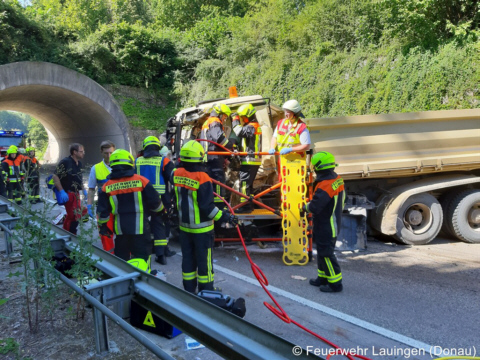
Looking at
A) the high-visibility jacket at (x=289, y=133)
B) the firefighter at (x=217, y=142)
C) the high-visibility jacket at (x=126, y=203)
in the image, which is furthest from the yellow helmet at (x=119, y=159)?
the high-visibility jacket at (x=289, y=133)

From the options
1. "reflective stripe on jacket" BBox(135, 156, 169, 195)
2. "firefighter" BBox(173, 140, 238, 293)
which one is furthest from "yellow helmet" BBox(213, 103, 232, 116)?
"firefighter" BBox(173, 140, 238, 293)

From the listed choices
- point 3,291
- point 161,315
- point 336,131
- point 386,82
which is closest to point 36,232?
point 3,291

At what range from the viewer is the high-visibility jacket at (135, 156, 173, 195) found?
5566 millimetres

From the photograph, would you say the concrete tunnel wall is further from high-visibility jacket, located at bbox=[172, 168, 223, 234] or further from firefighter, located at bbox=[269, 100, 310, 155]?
high-visibility jacket, located at bbox=[172, 168, 223, 234]

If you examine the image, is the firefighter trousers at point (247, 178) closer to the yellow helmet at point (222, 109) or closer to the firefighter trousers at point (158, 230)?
the yellow helmet at point (222, 109)

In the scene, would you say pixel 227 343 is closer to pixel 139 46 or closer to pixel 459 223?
pixel 459 223

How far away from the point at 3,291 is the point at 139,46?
1894cm

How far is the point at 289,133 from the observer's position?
5832mm

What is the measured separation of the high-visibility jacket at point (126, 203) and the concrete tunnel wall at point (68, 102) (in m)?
13.3

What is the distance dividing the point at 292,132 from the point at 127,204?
108 inches

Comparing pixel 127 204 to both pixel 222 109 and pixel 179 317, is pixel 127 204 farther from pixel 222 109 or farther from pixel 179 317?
pixel 222 109

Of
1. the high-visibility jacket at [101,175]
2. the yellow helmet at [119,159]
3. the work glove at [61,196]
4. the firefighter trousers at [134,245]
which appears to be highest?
the yellow helmet at [119,159]

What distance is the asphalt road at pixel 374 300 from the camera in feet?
10.9

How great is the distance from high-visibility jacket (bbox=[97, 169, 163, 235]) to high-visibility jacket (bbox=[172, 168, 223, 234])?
1.33ft
